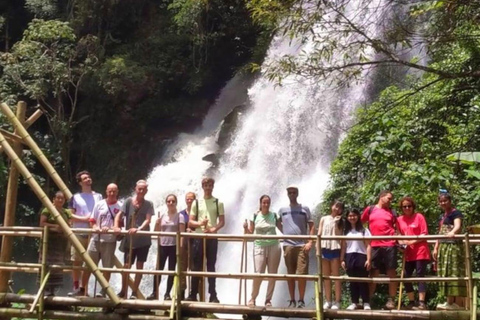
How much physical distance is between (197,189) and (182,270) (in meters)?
12.2

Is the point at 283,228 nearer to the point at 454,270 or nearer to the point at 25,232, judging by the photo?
the point at 454,270

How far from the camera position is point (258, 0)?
6.83 meters

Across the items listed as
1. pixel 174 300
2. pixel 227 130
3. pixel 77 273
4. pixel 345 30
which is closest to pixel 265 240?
pixel 174 300

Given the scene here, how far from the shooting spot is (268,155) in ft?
58.8

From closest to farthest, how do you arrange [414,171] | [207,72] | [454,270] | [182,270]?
[454,270] → [182,270] → [414,171] → [207,72]

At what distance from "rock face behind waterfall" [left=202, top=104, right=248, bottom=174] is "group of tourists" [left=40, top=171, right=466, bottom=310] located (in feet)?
41.2

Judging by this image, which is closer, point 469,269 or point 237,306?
point 469,269

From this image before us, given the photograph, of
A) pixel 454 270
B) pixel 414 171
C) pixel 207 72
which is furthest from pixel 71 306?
pixel 207 72

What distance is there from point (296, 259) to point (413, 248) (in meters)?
1.25

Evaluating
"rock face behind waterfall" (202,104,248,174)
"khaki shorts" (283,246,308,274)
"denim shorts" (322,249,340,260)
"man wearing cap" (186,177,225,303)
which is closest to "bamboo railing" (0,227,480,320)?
"man wearing cap" (186,177,225,303)

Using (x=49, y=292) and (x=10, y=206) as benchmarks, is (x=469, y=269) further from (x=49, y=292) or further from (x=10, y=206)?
(x=10, y=206)

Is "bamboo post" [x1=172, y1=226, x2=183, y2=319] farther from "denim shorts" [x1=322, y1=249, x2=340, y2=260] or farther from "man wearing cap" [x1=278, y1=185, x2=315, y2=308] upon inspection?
"denim shorts" [x1=322, y1=249, x2=340, y2=260]

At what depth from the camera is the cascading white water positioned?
16094mm

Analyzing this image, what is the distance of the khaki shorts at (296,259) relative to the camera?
693 cm
